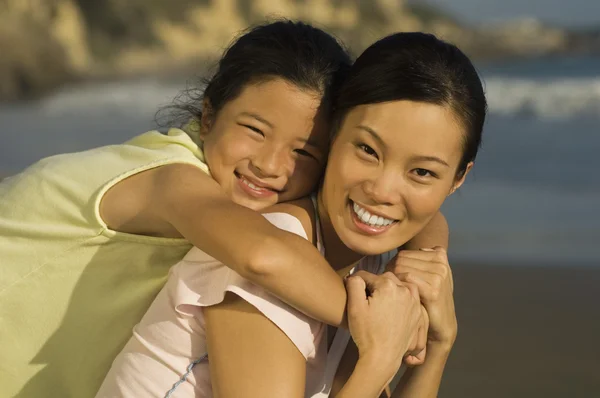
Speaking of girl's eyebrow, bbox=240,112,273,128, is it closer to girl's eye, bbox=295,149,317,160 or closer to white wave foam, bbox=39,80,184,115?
girl's eye, bbox=295,149,317,160

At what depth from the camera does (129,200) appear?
2.37 metres

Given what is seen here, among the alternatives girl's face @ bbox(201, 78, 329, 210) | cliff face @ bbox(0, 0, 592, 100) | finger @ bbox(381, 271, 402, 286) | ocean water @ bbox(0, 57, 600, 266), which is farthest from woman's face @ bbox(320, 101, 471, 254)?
cliff face @ bbox(0, 0, 592, 100)

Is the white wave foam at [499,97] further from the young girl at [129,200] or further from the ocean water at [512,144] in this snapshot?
the young girl at [129,200]

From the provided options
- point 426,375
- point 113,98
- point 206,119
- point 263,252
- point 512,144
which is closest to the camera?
point 263,252

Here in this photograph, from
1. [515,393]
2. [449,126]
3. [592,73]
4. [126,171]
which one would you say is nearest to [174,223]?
[126,171]

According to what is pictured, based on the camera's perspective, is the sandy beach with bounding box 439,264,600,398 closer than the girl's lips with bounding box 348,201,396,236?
No

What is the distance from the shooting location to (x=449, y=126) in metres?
2.18

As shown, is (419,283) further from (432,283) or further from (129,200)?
(129,200)

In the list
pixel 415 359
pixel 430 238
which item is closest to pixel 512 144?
pixel 430 238

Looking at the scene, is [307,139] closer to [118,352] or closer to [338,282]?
[338,282]

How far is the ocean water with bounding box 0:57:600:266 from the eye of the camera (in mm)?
5957

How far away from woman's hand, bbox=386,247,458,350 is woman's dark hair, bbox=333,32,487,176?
0.24 metres

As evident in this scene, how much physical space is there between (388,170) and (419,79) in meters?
0.21

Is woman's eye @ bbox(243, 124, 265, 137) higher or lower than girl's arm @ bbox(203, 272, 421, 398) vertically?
higher
